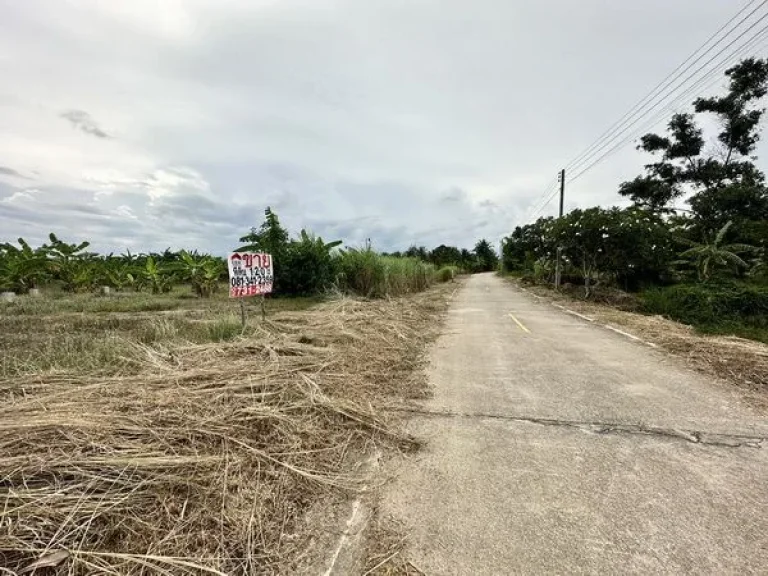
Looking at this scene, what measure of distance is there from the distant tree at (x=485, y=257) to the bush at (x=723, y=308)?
2443 inches

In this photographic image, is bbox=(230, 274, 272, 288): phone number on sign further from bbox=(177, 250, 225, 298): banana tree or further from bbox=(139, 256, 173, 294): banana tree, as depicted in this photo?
bbox=(139, 256, 173, 294): banana tree

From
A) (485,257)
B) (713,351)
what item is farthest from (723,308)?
(485,257)

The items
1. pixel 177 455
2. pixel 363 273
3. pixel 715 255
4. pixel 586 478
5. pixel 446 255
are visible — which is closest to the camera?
pixel 177 455

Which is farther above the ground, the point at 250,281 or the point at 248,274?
the point at 248,274

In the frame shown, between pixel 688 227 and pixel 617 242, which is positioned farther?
pixel 688 227

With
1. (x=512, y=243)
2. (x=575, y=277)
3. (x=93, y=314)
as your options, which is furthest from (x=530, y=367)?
(x=512, y=243)

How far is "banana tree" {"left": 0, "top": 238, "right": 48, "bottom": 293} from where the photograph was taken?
1367cm

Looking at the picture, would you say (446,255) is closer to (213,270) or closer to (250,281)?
(213,270)

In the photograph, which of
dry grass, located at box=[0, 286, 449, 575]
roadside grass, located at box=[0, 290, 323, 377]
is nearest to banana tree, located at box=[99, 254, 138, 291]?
roadside grass, located at box=[0, 290, 323, 377]

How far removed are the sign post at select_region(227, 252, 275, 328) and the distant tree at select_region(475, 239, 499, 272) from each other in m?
68.1

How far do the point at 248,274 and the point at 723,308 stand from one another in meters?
10.7

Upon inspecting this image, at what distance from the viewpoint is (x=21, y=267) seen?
13820 millimetres

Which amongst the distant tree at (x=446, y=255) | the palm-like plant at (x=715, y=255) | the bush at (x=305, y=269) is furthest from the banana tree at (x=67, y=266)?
the distant tree at (x=446, y=255)

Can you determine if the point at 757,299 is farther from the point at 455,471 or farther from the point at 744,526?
the point at 455,471
